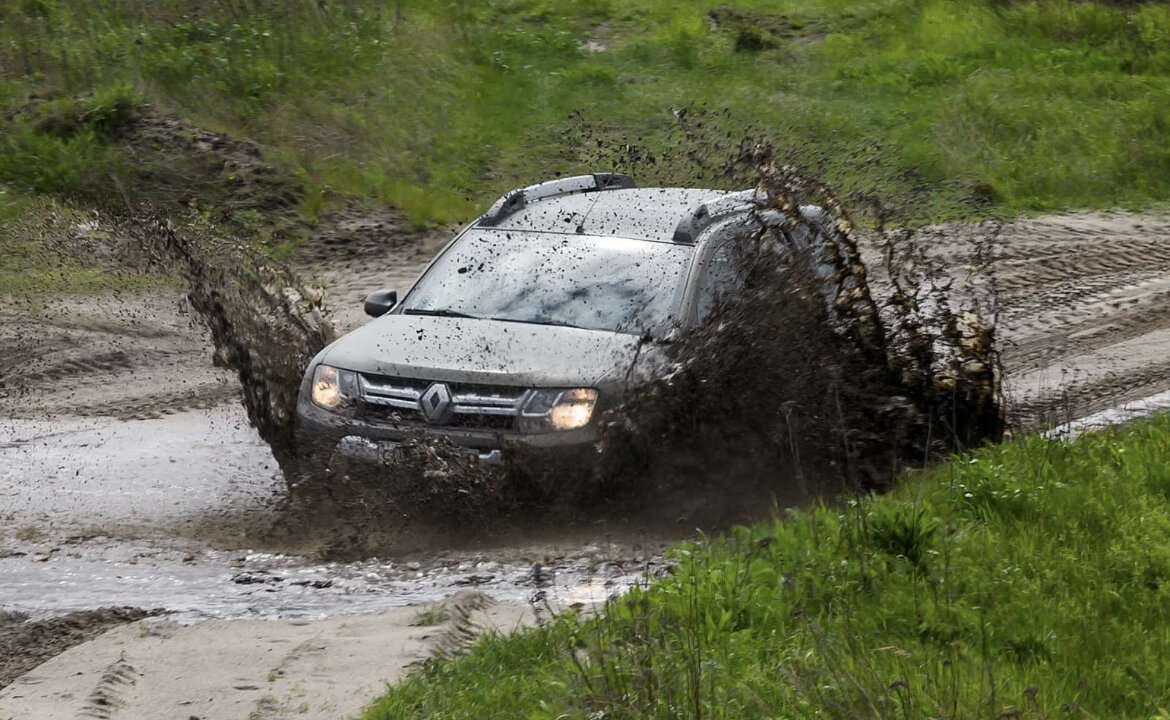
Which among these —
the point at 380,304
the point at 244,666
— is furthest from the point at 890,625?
the point at 380,304

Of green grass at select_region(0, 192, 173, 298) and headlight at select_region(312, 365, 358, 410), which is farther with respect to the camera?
green grass at select_region(0, 192, 173, 298)

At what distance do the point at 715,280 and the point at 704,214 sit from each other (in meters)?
0.51

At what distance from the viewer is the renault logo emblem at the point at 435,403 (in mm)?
7262

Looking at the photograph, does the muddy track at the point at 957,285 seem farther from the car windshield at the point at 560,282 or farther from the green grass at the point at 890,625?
the green grass at the point at 890,625

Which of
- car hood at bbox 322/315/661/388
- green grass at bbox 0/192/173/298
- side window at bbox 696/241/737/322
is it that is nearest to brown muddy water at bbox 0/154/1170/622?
side window at bbox 696/241/737/322

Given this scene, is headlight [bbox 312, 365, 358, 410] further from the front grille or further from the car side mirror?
the car side mirror

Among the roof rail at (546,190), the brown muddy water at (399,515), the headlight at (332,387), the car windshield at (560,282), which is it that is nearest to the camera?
the brown muddy water at (399,515)

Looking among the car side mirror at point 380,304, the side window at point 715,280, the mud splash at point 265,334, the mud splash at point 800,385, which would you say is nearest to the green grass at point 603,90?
the mud splash at point 265,334

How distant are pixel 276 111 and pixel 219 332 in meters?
10.5

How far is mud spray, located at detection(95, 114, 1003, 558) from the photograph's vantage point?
726 centimetres

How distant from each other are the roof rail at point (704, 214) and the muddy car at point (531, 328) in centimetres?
1

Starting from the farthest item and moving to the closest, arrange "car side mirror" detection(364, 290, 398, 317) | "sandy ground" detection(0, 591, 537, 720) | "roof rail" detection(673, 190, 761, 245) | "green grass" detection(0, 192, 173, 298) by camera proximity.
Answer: "green grass" detection(0, 192, 173, 298)
"car side mirror" detection(364, 290, 398, 317)
"roof rail" detection(673, 190, 761, 245)
"sandy ground" detection(0, 591, 537, 720)

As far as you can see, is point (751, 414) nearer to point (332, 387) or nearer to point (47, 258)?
point (332, 387)

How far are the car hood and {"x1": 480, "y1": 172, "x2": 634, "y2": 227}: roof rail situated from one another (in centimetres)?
138
